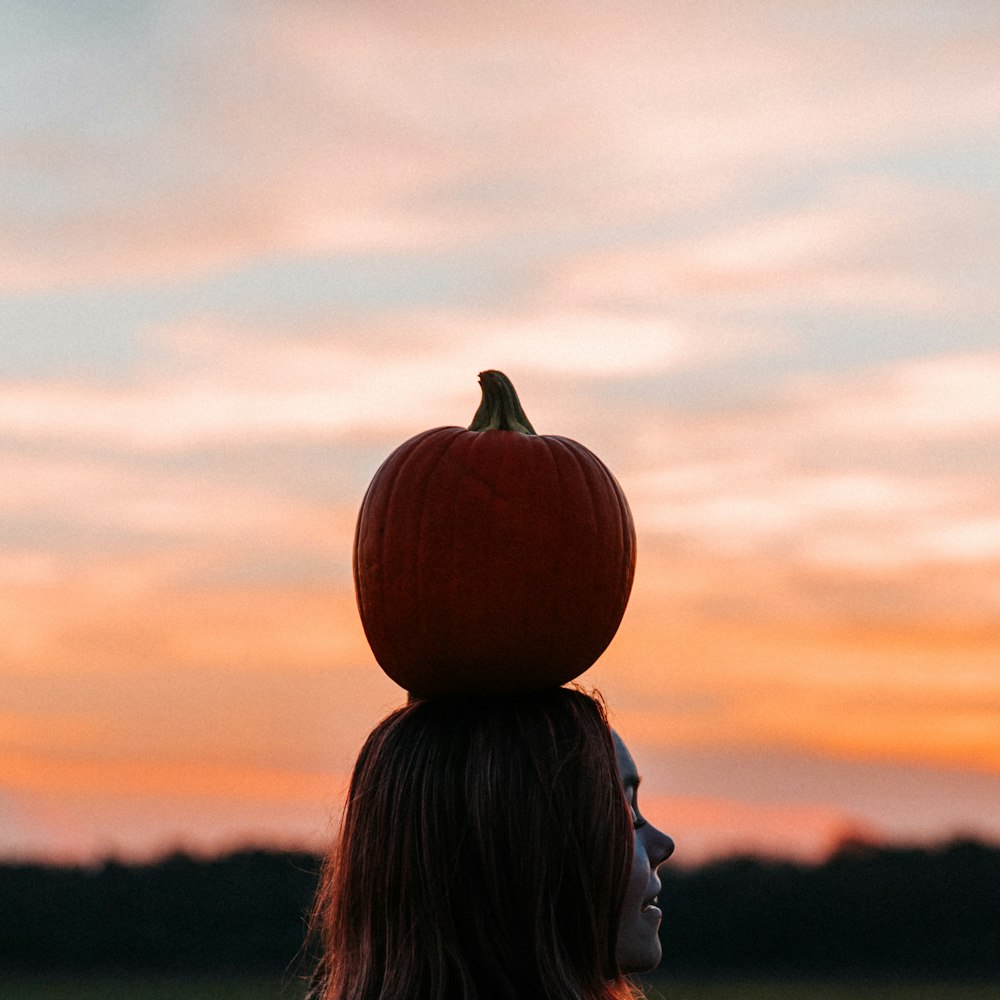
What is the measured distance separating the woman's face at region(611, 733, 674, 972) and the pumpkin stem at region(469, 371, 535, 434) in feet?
3.47

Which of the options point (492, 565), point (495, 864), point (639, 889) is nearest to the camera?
point (495, 864)

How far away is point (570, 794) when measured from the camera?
434 cm

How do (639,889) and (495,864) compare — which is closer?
(495,864)

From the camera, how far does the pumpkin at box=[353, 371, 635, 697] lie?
15.1 ft

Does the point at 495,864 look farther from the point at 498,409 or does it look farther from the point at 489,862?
the point at 498,409

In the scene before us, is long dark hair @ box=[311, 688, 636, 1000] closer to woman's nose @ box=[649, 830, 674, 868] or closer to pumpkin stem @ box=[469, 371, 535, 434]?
woman's nose @ box=[649, 830, 674, 868]

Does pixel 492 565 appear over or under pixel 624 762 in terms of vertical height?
over

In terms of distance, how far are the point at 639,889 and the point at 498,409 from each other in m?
1.57

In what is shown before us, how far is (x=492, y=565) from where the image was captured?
4.60 meters

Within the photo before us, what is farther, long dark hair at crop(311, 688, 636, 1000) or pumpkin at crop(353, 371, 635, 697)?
pumpkin at crop(353, 371, 635, 697)

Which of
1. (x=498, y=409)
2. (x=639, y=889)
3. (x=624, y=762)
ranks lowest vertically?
(x=639, y=889)

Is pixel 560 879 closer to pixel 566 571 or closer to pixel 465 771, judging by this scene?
pixel 465 771

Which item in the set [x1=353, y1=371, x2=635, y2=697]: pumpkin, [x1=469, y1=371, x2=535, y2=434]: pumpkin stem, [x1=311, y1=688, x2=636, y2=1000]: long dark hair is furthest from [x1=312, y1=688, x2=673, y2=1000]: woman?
[x1=469, y1=371, x2=535, y2=434]: pumpkin stem

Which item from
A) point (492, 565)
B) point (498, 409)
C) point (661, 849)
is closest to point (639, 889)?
point (661, 849)
